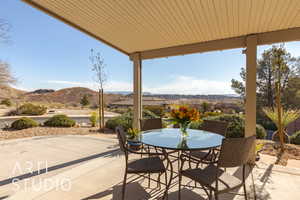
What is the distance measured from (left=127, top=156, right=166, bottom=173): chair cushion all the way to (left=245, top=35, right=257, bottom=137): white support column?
2.14 meters

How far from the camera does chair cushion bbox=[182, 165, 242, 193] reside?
55.7 inches

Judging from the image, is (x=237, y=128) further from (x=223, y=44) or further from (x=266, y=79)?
(x=266, y=79)

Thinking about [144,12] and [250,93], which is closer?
[144,12]

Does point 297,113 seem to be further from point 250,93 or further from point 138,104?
point 138,104

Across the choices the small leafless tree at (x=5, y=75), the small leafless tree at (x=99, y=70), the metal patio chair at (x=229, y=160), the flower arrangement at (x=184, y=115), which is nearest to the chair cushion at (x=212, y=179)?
the metal patio chair at (x=229, y=160)

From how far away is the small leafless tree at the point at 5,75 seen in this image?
6340mm

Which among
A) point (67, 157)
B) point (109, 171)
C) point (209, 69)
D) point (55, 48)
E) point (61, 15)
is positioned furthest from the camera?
point (55, 48)

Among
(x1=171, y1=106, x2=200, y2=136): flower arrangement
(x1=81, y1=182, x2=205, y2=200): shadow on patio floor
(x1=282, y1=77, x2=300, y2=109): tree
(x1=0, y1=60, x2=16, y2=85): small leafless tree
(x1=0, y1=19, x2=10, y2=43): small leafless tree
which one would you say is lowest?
(x1=81, y1=182, x2=205, y2=200): shadow on patio floor

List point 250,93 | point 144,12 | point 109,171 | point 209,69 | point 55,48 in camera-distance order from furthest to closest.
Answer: point 55,48 < point 209,69 < point 250,93 < point 109,171 < point 144,12

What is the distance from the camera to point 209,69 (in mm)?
5203

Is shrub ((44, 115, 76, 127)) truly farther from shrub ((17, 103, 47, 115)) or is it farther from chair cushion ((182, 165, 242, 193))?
shrub ((17, 103, 47, 115))

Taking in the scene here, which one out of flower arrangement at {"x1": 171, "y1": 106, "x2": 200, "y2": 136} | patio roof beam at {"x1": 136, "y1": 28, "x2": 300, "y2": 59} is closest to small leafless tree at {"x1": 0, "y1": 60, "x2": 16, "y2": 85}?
patio roof beam at {"x1": 136, "y1": 28, "x2": 300, "y2": 59}

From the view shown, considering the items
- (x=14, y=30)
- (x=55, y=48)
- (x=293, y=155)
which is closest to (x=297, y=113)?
(x=293, y=155)

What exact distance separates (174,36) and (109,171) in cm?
286
